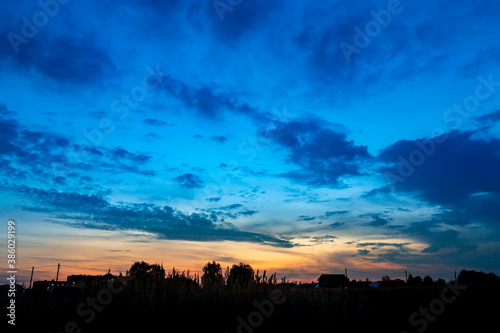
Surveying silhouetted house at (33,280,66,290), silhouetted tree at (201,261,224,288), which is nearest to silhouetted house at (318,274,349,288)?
silhouetted tree at (201,261,224,288)

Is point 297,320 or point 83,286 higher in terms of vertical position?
point 83,286

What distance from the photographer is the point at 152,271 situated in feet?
37.4

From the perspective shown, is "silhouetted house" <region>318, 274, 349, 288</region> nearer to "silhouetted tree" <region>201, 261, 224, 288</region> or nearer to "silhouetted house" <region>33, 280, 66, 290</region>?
"silhouetted tree" <region>201, 261, 224, 288</region>

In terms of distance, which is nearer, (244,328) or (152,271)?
(244,328)

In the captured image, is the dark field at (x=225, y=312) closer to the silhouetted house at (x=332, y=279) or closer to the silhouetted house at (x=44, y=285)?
the silhouetted house at (x=44, y=285)

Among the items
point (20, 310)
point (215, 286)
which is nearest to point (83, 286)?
point (20, 310)

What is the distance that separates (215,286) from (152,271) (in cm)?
219

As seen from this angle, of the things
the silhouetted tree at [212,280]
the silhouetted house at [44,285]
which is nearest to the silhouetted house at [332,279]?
the silhouetted tree at [212,280]

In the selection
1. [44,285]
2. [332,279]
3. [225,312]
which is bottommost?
[332,279]

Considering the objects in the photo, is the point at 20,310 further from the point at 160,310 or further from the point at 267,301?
the point at 267,301

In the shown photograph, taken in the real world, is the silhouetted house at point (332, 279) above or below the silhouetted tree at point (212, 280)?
below

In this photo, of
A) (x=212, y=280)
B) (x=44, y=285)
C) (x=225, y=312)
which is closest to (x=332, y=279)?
(x=212, y=280)

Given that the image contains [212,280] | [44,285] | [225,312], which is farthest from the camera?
[212,280]

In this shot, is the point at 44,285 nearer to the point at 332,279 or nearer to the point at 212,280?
the point at 212,280
